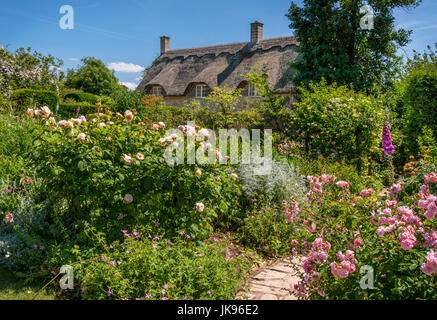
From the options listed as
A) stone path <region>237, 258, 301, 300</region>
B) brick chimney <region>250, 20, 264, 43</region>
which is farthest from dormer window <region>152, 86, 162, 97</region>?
stone path <region>237, 258, 301, 300</region>

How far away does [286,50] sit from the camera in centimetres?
2106

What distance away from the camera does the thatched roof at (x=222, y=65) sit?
Result: 20403 millimetres

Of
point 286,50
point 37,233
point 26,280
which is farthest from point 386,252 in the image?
point 286,50

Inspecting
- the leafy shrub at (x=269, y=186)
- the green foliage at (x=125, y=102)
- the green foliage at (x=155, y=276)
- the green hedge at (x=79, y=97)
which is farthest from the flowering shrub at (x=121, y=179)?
the green hedge at (x=79, y=97)

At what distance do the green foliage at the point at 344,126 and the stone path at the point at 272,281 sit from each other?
13.6 ft

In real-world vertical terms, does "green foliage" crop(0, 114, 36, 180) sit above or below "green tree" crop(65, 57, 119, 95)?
below

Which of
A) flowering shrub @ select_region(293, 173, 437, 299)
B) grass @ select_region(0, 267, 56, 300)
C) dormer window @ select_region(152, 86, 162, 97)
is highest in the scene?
dormer window @ select_region(152, 86, 162, 97)

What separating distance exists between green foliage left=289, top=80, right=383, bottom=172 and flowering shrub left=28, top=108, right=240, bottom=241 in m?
4.72

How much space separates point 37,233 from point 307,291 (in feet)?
9.14

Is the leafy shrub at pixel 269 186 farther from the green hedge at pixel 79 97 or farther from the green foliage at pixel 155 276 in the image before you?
the green hedge at pixel 79 97

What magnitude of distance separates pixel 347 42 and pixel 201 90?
1370cm

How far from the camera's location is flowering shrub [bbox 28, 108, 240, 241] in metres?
3.33

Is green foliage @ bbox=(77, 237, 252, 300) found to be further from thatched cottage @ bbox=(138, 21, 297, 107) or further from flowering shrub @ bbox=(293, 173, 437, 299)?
thatched cottage @ bbox=(138, 21, 297, 107)

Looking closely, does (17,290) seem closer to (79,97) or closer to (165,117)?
(165,117)
